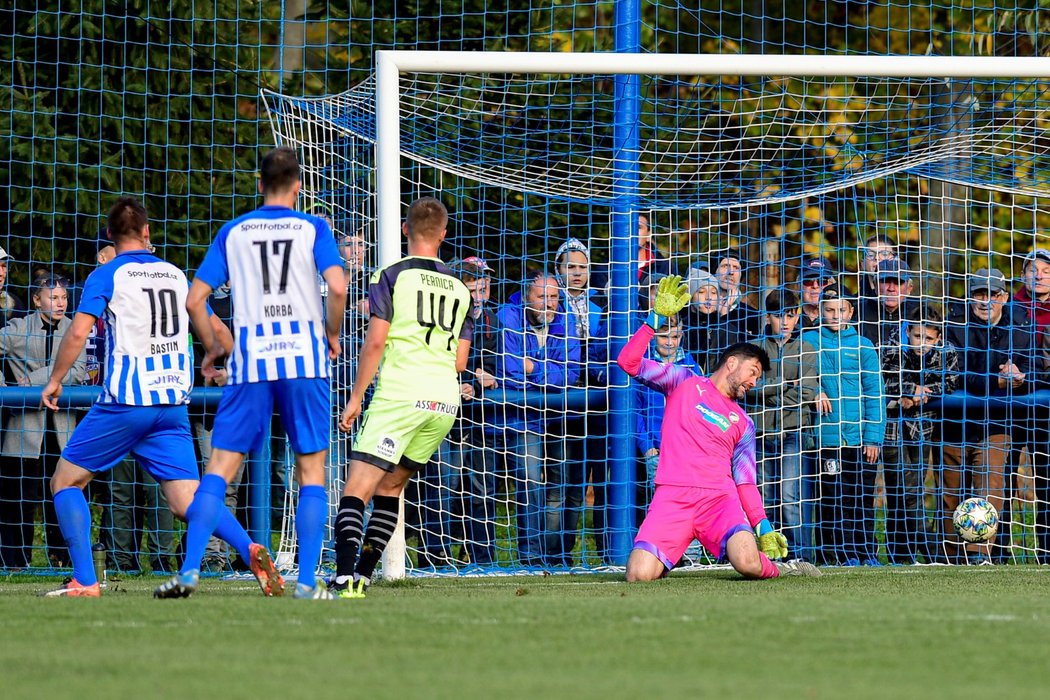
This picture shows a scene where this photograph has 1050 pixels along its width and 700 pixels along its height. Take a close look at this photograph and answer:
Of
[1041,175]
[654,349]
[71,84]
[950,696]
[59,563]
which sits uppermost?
[71,84]

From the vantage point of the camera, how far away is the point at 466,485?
10172 mm

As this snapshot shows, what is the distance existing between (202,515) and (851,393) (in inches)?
210

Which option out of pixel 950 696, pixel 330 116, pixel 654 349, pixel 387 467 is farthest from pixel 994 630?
pixel 330 116

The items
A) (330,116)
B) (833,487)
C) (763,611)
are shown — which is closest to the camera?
(763,611)

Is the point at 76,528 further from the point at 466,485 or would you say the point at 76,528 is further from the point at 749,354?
Result: the point at 749,354

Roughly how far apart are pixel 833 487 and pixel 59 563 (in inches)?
207

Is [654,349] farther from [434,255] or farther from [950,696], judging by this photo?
[950,696]

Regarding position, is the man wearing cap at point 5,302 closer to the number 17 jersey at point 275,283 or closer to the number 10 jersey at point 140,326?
the number 10 jersey at point 140,326

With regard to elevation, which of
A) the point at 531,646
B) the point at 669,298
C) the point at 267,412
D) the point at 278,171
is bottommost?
the point at 531,646

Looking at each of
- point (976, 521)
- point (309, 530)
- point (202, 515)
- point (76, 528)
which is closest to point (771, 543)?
point (976, 521)

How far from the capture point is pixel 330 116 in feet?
32.4

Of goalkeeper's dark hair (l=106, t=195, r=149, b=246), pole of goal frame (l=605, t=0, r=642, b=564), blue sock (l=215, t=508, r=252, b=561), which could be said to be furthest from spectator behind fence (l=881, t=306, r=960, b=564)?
goalkeeper's dark hair (l=106, t=195, r=149, b=246)

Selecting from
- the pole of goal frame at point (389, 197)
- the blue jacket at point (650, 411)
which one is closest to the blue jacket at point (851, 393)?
the blue jacket at point (650, 411)

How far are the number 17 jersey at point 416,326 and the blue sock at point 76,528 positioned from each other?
4.99 feet
